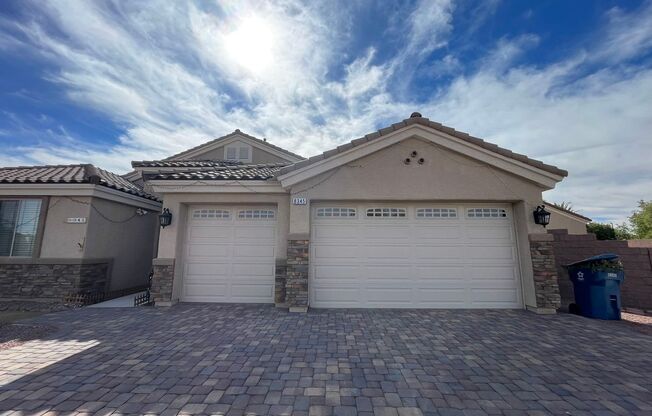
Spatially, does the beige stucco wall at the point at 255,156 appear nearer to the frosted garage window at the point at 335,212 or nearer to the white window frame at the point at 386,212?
the frosted garage window at the point at 335,212

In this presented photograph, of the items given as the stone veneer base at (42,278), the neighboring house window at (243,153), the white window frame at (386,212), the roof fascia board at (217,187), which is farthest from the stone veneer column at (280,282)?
the neighboring house window at (243,153)

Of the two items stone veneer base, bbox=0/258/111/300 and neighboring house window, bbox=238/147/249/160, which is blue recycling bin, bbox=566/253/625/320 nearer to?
stone veneer base, bbox=0/258/111/300

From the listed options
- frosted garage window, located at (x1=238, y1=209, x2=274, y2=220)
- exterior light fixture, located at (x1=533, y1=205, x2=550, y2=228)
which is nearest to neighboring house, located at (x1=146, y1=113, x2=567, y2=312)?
exterior light fixture, located at (x1=533, y1=205, x2=550, y2=228)

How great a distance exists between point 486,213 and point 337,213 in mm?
4505

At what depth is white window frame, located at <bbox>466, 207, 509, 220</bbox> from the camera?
7762 millimetres

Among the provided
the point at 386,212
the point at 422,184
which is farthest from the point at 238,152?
the point at 422,184

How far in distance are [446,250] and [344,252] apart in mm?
3013

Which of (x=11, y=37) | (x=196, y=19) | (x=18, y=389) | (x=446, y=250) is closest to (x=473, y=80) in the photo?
(x=446, y=250)

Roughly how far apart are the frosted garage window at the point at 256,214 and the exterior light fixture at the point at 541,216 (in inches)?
306

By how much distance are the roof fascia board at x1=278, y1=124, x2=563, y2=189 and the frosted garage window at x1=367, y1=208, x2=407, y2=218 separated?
168 centimetres

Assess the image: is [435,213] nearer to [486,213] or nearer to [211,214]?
[486,213]

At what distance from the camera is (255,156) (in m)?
15.5

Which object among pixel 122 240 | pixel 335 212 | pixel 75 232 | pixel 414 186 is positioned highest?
pixel 414 186

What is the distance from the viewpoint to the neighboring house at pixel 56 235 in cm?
799
